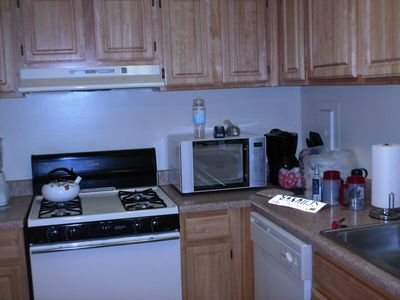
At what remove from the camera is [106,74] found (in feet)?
9.02

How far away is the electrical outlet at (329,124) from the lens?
2.99 m

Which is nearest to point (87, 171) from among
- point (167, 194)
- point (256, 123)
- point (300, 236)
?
point (167, 194)

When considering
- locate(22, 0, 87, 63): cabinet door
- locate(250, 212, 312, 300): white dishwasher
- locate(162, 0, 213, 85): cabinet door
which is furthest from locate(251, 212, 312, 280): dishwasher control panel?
locate(22, 0, 87, 63): cabinet door

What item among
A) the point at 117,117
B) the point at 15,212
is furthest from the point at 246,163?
the point at 15,212

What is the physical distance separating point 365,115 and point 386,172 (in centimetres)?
62

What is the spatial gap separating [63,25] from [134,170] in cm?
95

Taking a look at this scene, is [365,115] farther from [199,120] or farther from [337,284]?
[337,284]

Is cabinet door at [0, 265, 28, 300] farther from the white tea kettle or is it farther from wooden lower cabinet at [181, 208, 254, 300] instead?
wooden lower cabinet at [181, 208, 254, 300]

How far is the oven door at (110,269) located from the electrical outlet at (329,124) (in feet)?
3.57

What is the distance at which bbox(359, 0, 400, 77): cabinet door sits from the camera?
6.28 ft

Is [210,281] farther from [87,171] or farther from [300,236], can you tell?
[87,171]

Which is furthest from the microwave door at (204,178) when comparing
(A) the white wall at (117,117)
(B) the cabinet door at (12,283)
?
(B) the cabinet door at (12,283)

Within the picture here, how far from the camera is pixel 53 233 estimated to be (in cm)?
250

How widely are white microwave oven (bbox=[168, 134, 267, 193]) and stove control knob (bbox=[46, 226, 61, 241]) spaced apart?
72 centimetres
